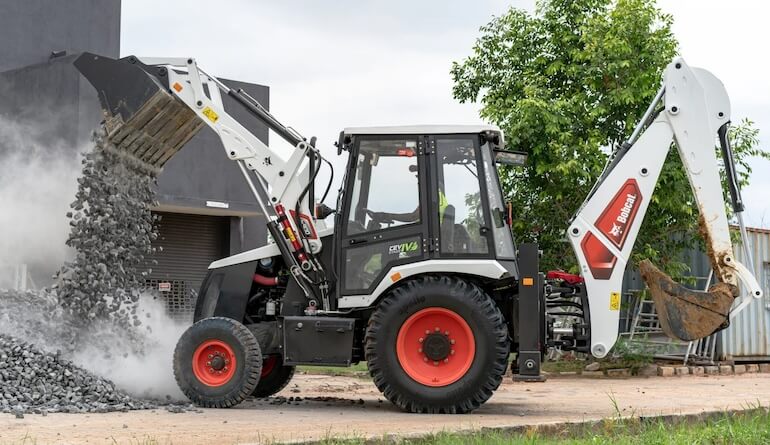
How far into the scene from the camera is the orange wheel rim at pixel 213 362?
11359mm

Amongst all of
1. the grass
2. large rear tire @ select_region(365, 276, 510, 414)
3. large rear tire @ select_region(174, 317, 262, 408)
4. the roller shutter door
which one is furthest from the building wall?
the grass

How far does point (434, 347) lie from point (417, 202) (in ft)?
4.90

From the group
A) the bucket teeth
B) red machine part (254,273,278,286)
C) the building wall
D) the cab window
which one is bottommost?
red machine part (254,273,278,286)

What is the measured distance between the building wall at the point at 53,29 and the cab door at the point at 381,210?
1332 centimetres

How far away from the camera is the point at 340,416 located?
10.7m

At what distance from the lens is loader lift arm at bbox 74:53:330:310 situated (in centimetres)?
1171

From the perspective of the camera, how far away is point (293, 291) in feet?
38.9

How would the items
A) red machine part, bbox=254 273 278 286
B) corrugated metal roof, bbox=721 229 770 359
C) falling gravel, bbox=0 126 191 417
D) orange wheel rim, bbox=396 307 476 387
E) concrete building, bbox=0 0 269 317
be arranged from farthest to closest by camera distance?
corrugated metal roof, bbox=721 229 770 359 → concrete building, bbox=0 0 269 317 → red machine part, bbox=254 273 278 286 → falling gravel, bbox=0 126 191 417 → orange wheel rim, bbox=396 307 476 387

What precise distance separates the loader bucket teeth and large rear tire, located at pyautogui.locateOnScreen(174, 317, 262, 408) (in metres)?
4.22

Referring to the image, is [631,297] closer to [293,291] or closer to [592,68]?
[592,68]

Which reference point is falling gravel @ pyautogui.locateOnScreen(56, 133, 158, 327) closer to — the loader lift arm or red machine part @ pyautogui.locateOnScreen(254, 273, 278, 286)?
the loader lift arm

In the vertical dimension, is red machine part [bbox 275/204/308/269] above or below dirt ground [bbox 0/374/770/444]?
above

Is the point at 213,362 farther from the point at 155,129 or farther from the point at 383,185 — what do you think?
the point at 155,129

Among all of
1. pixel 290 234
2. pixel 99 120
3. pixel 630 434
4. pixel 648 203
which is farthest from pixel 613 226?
pixel 99 120
